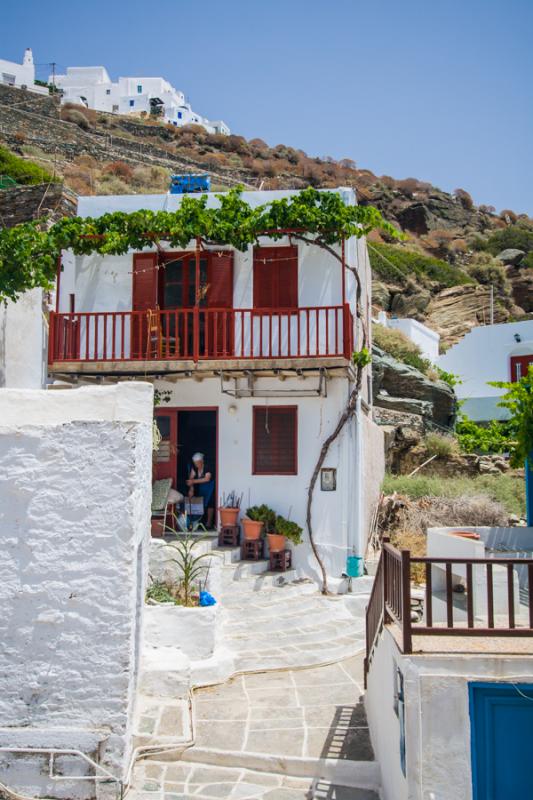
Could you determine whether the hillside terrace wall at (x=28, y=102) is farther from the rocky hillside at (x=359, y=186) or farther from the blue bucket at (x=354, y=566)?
the blue bucket at (x=354, y=566)

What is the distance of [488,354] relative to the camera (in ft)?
85.6

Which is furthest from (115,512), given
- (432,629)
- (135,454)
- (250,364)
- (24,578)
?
(250,364)

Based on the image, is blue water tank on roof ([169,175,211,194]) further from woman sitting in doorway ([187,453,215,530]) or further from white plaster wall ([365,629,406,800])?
white plaster wall ([365,629,406,800])

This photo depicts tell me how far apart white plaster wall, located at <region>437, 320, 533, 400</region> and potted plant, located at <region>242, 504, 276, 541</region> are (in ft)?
49.0

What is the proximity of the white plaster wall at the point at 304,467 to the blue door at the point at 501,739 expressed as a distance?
7438 millimetres

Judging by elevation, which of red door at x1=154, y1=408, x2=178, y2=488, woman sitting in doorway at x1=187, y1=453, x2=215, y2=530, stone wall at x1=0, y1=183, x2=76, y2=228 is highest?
stone wall at x1=0, y1=183, x2=76, y2=228

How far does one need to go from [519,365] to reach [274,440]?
1536 cm

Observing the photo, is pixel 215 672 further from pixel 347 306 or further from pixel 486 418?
pixel 486 418

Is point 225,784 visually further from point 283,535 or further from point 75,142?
point 75,142

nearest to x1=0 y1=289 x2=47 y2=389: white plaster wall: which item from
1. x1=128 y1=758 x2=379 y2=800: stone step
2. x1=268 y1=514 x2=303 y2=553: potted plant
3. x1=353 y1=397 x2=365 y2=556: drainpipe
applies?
x1=268 y1=514 x2=303 y2=553: potted plant

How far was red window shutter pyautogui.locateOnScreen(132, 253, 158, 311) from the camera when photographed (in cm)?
1400

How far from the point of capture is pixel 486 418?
2517 centimetres

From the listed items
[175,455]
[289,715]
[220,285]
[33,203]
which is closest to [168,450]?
[175,455]

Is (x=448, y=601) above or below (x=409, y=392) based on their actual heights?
below
